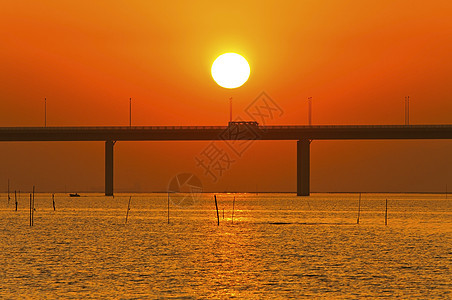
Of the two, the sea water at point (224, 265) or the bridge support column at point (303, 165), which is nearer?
the sea water at point (224, 265)

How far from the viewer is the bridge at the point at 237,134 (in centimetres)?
16762

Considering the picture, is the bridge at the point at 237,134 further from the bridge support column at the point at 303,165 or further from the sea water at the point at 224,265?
the sea water at the point at 224,265

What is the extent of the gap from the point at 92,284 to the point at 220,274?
5836 millimetres

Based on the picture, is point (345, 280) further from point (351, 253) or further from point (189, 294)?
point (351, 253)

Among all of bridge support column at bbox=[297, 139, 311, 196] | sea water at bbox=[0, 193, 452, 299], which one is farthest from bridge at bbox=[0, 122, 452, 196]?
sea water at bbox=[0, 193, 452, 299]

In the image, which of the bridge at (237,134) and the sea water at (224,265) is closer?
the sea water at (224,265)

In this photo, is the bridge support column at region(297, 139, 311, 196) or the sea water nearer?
the sea water

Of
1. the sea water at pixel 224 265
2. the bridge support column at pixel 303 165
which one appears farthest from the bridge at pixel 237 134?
the sea water at pixel 224 265

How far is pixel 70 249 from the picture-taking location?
4775cm

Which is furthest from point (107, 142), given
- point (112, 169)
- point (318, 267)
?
point (318, 267)

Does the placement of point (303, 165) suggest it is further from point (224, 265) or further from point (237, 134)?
point (224, 265)

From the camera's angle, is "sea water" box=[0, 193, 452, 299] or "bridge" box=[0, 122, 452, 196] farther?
"bridge" box=[0, 122, 452, 196]

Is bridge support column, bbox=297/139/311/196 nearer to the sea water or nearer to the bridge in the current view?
the bridge

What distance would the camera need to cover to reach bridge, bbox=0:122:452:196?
6599 inches
